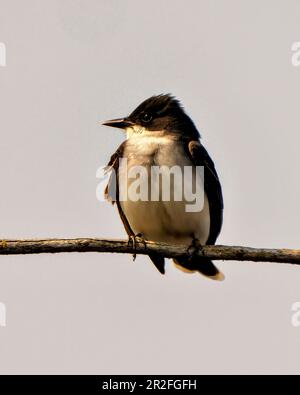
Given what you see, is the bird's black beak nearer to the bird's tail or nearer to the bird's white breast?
the bird's white breast

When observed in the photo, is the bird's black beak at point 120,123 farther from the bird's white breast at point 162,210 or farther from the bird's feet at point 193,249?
the bird's feet at point 193,249

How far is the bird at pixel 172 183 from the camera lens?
10.3 m

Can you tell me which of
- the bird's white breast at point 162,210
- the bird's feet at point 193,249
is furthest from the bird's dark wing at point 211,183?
the bird's feet at point 193,249

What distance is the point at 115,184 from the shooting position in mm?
10781

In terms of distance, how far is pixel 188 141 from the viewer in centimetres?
1087

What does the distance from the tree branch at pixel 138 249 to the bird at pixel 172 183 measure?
0.68 meters

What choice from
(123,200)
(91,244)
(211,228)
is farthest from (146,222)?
(91,244)

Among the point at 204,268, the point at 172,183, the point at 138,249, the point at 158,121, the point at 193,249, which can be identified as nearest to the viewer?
the point at 138,249

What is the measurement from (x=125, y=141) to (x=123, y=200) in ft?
2.86

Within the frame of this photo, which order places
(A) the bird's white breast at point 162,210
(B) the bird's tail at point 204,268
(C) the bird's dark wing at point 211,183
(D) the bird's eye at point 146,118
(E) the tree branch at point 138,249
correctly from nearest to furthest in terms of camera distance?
(E) the tree branch at point 138,249, (A) the bird's white breast at point 162,210, (C) the bird's dark wing at point 211,183, (B) the bird's tail at point 204,268, (D) the bird's eye at point 146,118

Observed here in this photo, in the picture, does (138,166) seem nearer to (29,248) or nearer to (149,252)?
(149,252)

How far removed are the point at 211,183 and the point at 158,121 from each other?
3.63ft

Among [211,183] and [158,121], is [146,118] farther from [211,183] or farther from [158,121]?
[211,183]

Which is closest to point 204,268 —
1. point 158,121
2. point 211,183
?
point 211,183
